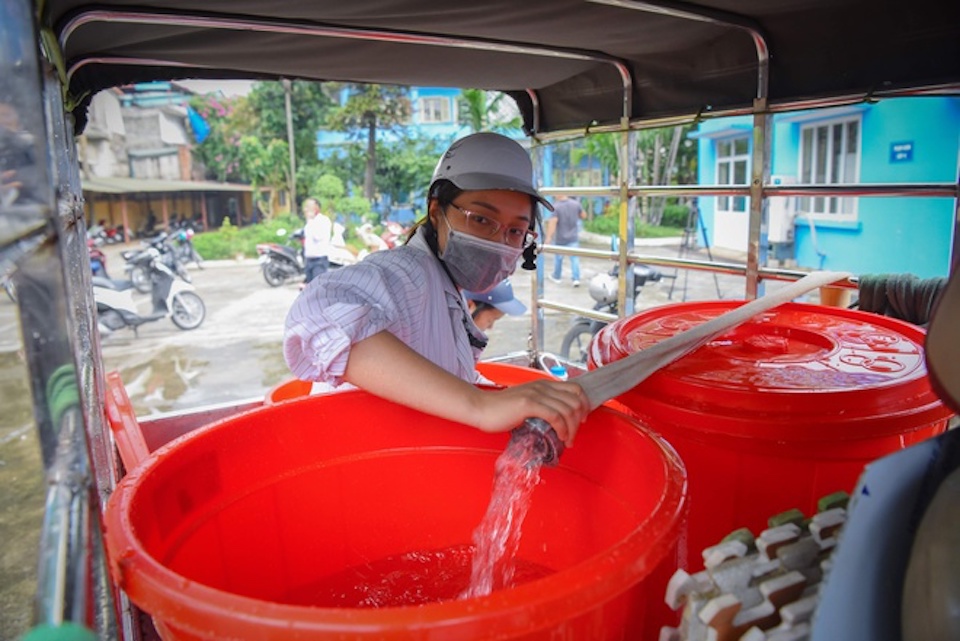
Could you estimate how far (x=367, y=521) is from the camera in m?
1.45

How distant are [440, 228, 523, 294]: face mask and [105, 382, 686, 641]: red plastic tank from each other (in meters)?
0.50

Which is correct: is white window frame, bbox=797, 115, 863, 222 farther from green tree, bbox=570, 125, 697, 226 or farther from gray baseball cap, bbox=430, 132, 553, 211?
gray baseball cap, bbox=430, 132, 553, 211

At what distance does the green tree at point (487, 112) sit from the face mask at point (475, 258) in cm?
478

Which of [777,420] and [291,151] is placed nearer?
[777,420]

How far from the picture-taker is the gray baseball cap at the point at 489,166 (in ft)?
5.36

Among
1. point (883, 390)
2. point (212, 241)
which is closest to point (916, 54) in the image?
point (883, 390)

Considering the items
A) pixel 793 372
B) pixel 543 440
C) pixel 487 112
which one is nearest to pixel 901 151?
pixel 487 112

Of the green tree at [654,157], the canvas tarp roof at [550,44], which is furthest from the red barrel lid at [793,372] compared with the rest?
the green tree at [654,157]

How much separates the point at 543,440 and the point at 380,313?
45cm

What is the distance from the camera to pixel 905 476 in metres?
0.62

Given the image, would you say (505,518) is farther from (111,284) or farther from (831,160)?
(831,160)

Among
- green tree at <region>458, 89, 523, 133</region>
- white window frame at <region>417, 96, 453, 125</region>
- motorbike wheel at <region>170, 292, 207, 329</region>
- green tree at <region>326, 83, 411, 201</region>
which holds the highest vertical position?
white window frame at <region>417, 96, 453, 125</region>

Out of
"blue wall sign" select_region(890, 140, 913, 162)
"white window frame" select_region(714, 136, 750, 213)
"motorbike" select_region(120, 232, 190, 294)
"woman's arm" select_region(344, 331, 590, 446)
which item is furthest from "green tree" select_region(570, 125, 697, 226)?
"woman's arm" select_region(344, 331, 590, 446)

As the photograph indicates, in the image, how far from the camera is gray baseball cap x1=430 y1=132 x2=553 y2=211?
5.36 feet
